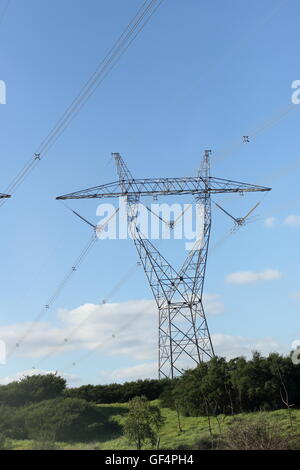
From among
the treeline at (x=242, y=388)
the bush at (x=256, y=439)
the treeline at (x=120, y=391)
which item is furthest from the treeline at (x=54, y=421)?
the bush at (x=256, y=439)

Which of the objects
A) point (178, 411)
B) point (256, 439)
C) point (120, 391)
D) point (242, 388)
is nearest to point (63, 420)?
point (178, 411)

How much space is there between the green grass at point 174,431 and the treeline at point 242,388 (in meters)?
1.65

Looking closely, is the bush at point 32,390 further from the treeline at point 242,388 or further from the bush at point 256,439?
the bush at point 256,439

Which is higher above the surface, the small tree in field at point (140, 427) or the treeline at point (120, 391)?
the treeline at point (120, 391)

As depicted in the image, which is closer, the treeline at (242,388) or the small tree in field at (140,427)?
the small tree in field at (140,427)

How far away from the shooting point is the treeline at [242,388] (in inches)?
1841

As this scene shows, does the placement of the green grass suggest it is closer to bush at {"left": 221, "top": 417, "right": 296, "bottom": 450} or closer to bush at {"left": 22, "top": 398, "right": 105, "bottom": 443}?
bush at {"left": 22, "top": 398, "right": 105, "bottom": 443}

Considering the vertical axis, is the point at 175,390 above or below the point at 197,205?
below

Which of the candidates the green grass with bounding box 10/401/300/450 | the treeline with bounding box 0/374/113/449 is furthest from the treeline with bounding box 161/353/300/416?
the treeline with bounding box 0/374/113/449

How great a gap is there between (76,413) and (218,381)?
45.1 ft

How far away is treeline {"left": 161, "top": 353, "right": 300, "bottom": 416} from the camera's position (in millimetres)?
46750

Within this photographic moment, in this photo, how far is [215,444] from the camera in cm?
3052
